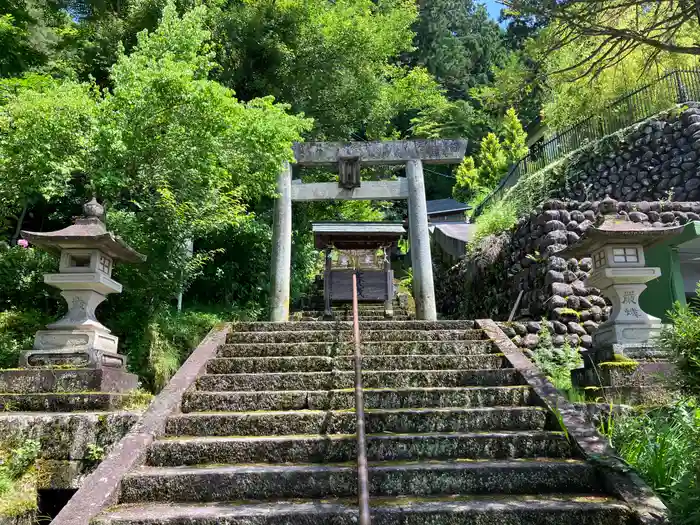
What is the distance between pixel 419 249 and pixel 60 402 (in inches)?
262

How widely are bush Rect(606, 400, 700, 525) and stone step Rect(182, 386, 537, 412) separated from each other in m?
0.83

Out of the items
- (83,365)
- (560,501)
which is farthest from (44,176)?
(560,501)

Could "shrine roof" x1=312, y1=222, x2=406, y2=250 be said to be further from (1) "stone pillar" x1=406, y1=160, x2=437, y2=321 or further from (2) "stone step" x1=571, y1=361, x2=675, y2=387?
(2) "stone step" x1=571, y1=361, x2=675, y2=387

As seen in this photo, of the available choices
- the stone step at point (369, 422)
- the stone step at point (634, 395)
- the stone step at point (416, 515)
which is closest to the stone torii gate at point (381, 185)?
the stone step at point (634, 395)

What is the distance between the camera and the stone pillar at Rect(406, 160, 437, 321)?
9.70 meters

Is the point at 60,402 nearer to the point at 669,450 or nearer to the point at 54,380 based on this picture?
the point at 54,380

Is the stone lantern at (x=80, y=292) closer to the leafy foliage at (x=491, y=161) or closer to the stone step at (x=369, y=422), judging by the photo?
the stone step at (x=369, y=422)

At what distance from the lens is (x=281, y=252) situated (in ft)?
31.1

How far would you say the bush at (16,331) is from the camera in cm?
677

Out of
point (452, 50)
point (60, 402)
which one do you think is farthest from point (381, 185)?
point (452, 50)

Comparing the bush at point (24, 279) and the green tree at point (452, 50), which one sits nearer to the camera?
the bush at point (24, 279)

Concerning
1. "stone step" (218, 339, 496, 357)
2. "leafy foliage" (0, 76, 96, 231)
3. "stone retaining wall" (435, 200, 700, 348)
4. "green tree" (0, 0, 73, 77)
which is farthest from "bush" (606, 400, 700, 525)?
"green tree" (0, 0, 73, 77)

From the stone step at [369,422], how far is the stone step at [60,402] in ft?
2.71

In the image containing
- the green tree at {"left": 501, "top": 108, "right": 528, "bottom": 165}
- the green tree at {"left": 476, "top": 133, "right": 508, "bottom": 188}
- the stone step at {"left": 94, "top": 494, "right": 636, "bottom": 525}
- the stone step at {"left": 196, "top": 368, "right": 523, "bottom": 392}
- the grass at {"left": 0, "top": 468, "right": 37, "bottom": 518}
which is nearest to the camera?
the stone step at {"left": 94, "top": 494, "right": 636, "bottom": 525}
